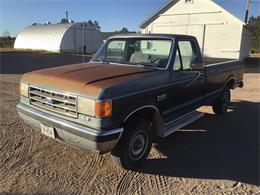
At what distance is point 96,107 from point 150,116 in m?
1.21

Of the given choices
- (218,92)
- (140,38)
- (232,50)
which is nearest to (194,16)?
(232,50)

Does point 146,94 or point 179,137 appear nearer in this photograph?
point 146,94

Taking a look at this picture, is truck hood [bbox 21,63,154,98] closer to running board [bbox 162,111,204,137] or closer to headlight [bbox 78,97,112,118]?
headlight [bbox 78,97,112,118]

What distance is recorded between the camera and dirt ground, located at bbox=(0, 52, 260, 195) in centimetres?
390

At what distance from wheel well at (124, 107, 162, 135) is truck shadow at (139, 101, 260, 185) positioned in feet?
1.83

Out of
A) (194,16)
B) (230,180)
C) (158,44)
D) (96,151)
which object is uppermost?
(194,16)

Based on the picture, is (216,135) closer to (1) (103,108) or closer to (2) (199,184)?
(2) (199,184)

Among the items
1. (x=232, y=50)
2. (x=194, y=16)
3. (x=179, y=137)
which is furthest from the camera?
(x=194, y=16)

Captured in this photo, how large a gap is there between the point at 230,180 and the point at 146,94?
5.73ft

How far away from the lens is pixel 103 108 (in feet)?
12.0

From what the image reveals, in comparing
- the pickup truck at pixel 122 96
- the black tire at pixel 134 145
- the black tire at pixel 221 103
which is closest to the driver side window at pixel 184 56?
the pickup truck at pixel 122 96

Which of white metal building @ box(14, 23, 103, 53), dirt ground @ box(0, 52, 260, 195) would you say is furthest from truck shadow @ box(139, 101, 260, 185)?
white metal building @ box(14, 23, 103, 53)

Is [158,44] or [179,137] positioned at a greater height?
[158,44]

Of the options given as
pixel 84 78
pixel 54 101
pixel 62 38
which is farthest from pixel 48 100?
pixel 62 38
